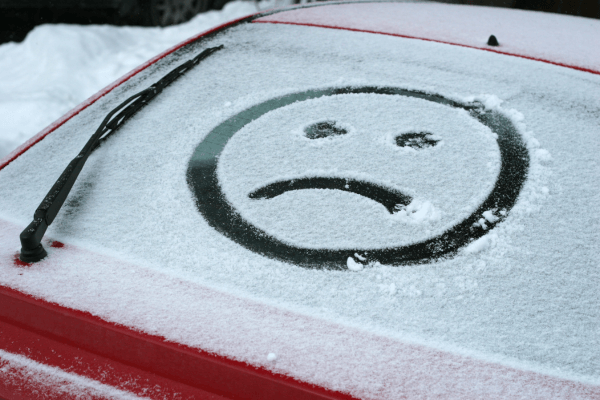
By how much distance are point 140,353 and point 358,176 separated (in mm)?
561

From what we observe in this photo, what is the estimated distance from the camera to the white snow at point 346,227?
684 mm

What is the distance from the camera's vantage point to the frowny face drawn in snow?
849mm

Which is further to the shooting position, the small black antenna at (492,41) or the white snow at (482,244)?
the small black antenna at (492,41)

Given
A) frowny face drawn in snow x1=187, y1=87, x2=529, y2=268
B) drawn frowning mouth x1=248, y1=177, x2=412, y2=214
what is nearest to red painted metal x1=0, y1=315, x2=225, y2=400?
frowny face drawn in snow x1=187, y1=87, x2=529, y2=268

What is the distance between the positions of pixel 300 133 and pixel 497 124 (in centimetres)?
51

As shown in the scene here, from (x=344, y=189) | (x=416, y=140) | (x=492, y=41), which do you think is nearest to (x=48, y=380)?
(x=344, y=189)

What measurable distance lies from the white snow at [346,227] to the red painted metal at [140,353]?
2 cm

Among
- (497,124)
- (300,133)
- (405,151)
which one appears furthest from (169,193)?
(497,124)

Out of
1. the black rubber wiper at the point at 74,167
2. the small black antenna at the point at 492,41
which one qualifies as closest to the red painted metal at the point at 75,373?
the black rubber wiper at the point at 74,167

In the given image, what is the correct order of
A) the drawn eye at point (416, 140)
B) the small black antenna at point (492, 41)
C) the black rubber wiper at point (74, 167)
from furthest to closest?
the small black antenna at point (492, 41), the drawn eye at point (416, 140), the black rubber wiper at point (74, 167)

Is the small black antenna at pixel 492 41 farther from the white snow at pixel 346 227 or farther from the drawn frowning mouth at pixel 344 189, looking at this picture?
the drawn frowning mouth at pixel 344 189

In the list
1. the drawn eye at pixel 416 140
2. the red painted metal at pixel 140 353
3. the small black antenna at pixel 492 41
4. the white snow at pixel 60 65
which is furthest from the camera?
the white snow at pixel 60 65

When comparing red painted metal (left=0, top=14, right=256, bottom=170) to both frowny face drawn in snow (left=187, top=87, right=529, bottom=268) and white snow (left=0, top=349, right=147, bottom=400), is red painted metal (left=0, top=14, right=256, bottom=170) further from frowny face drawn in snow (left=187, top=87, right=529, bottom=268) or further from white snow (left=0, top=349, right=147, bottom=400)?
white snow (left=0, top=349, right=147, bottom=400)

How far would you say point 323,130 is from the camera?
114 centimetres
